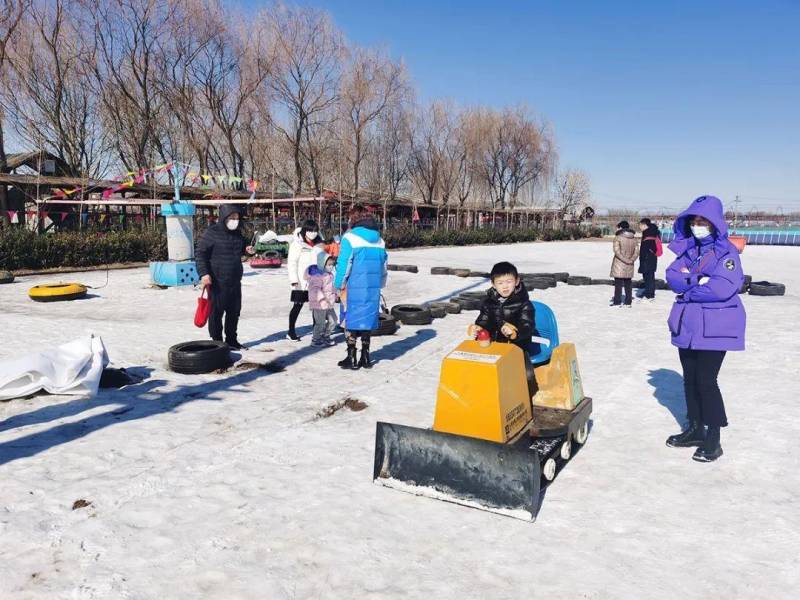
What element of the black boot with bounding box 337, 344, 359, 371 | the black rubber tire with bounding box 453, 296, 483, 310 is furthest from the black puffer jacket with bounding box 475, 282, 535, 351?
the black rubber tire with bounding box 453, 296, 483, 310

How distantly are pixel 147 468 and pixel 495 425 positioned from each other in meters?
2.33

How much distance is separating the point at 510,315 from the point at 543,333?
0.49m

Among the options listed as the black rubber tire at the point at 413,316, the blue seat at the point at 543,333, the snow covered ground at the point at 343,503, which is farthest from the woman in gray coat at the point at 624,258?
the blue seat at the point at 543,333

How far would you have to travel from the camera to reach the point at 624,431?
14.8ft

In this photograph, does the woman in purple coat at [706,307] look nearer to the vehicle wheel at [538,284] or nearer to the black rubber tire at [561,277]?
the vehicle wheel at [538,284]

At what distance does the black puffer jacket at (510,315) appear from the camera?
3.85 m

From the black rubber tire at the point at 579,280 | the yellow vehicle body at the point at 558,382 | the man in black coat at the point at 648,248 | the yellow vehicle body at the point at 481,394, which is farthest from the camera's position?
the black rubber tire at the point at 579,280

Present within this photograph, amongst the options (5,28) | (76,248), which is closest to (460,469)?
(76,248)

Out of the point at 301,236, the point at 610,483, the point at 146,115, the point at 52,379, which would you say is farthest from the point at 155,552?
the point at 146,115

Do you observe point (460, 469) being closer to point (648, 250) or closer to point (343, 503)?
point (343, 503)

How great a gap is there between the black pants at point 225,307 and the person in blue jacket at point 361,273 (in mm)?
1557

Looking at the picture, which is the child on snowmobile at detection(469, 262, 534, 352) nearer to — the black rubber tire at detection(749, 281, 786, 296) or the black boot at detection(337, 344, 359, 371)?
the black boot at detection(337, 344, 359, 371)

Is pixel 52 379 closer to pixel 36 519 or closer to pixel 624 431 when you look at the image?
pixel 36 519

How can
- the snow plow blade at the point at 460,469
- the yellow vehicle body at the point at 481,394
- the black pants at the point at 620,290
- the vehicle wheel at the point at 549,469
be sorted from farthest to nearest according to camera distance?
1. the black pants at the point at 620,290
2. the vehicle wheel at the point at 549,469
3. the yellow vehicle body at the point at 481,394
4. the snow plow blade at the point at 460,469
